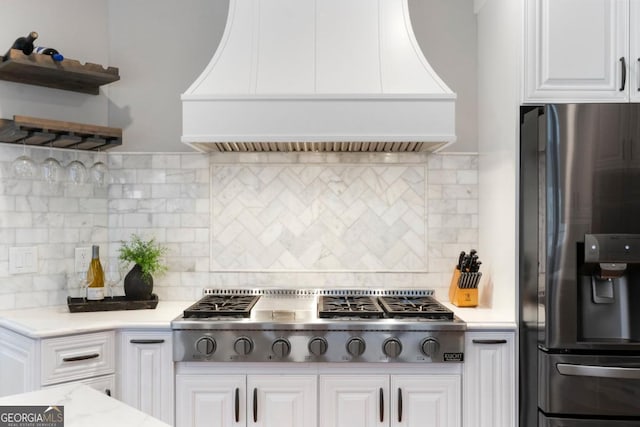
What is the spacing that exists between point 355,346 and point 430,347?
13.2 inches

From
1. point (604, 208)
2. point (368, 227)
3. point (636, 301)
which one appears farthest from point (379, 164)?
point (636, 301)

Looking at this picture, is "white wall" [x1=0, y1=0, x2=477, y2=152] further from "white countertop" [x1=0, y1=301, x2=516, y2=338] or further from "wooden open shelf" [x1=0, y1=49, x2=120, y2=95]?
"white countertop" [x1=0, y1=301, x2=516, y2=338]

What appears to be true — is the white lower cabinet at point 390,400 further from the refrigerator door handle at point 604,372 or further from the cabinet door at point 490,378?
the refrigerator door handle at point 604,372

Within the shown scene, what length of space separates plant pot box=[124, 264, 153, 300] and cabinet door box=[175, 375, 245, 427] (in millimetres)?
608

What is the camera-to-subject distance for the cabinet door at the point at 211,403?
2.33m

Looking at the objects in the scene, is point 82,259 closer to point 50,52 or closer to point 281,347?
point 50,52

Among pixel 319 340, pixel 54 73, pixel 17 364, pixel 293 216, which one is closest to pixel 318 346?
pixel 319 340

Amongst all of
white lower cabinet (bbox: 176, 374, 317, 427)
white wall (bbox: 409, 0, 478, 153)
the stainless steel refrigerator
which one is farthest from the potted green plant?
the stainless steel refrigerator

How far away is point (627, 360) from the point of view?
216 centimetres

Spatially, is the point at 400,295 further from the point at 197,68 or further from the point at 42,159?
the point at 42,159

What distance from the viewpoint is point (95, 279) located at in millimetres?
2699

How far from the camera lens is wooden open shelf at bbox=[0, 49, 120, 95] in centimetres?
243

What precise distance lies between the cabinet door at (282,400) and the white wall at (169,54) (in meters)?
1.47

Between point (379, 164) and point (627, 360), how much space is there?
154 centimetres
